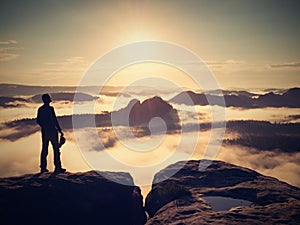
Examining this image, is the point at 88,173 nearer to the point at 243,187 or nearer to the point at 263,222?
the point at 243,187

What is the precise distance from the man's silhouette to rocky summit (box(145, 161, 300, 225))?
5.57m

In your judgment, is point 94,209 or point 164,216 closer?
point 164,216

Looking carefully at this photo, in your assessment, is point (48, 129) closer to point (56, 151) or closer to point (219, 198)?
point (56, 151)

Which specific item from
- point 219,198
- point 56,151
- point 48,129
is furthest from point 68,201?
point 219,198

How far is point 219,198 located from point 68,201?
6.89 meters

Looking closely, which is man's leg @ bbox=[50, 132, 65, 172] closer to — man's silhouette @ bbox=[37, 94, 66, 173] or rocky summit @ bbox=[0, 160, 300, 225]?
man's silhouette @ bbox=[37, 94, 66, 173]

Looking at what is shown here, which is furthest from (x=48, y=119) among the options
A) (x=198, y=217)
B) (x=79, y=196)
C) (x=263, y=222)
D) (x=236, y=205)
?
(x=263, y=222)

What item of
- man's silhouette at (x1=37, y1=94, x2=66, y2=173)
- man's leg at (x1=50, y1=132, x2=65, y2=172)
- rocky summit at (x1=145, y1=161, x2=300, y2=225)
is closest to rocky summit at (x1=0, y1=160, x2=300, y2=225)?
rocky summit at (x1=145, y1=161, x2=300, y2=225)

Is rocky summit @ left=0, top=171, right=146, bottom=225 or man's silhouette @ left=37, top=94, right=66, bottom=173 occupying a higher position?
man's silhouette @ left=37, top=94, right=66, bottom=173

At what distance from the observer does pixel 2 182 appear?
14.7m

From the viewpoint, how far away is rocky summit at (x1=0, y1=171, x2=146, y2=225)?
44.3 feet

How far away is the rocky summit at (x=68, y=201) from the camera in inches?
532

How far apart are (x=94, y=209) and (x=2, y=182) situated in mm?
4435

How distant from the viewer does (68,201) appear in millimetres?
14344
